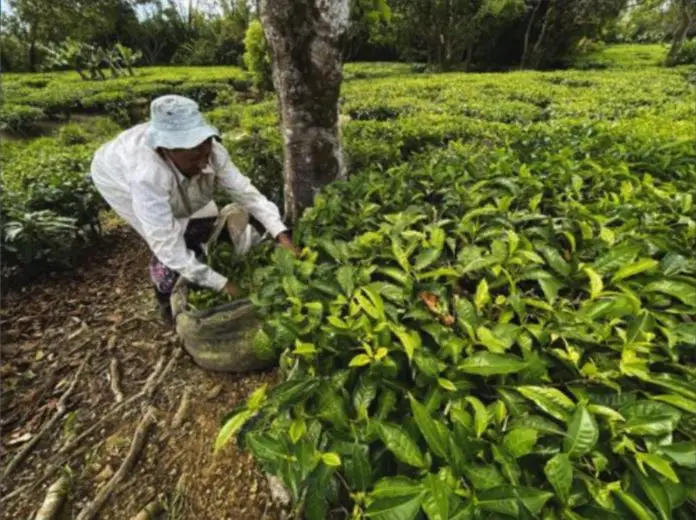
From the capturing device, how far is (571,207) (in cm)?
173

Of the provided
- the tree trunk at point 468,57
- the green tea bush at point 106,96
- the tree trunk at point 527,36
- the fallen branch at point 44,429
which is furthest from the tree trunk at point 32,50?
the fallen branch at point 44,429

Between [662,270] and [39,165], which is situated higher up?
[662,270]

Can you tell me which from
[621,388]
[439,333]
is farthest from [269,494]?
[621,388]

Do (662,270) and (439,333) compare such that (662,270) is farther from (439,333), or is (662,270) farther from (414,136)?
(414,136)

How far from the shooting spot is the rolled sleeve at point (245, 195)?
98.4 inches

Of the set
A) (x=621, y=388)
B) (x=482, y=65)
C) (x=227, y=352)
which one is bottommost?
(x=482, y=65)

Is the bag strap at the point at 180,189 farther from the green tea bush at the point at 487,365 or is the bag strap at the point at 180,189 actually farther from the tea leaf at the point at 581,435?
the tea leaf at the point at 581,435

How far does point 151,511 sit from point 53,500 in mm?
432

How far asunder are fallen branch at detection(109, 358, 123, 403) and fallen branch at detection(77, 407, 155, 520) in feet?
0.83

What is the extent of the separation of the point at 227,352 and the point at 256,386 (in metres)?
0.23

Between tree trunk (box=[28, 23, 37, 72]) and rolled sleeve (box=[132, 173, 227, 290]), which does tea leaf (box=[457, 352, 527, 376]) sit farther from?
tree trunk (box=[28, 23, 37, 72])

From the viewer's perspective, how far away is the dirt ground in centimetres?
188

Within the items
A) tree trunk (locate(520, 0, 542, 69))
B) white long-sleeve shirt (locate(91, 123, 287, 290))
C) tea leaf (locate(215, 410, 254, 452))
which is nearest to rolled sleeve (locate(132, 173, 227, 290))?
white long-sleeve shirt (locate(91, 123, 287, 290))

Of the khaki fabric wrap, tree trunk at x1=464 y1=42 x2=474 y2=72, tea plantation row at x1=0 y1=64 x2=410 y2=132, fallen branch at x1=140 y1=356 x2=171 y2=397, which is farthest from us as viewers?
tree trunk at x1=464 y1=42 x2=474 y2=72
